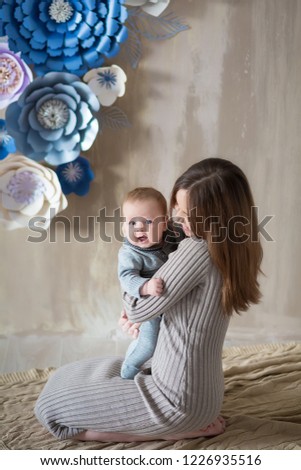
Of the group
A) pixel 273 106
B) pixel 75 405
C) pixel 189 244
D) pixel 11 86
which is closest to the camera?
pixel 189 244

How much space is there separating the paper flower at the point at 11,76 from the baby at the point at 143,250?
2.78ft

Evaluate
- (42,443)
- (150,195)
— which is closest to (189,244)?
(150,195)

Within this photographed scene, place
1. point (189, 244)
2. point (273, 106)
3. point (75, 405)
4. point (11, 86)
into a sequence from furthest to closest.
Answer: point (273, 106) < point (11, 86) < point (75, 405) < point (189, 244)

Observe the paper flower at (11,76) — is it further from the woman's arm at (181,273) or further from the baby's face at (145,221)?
the woman's arm at (181,273)

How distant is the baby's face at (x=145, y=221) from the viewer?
59.5 inches

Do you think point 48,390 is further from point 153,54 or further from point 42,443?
point 153,54

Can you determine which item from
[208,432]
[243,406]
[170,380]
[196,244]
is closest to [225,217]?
[196,244]

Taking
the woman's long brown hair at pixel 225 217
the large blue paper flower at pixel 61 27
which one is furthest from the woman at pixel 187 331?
the large blue paper flower at pixel 61 27

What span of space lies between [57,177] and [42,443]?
3.24 ft

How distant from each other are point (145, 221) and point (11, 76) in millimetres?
969

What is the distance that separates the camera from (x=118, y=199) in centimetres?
235

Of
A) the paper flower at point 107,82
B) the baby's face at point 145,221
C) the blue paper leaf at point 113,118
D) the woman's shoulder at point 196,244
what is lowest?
the woman's shoulder at point 196,244

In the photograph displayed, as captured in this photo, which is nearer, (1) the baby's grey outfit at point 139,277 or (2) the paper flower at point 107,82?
(1) the baby's grey outfit at point 139,277

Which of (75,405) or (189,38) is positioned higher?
(189,38)
